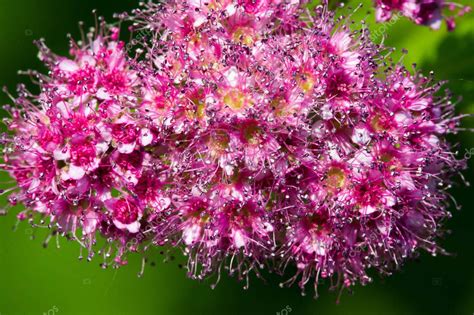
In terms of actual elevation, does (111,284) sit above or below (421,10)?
below

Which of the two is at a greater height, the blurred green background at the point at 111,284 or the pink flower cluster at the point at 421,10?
the pink flower cluster at the point at 421,10

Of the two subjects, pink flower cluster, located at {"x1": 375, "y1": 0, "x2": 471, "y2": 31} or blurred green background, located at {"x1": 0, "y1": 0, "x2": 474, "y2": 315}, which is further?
blurred green background, located at {"x1": 0, "y1": 0, "x2": 474, "y2": 315}

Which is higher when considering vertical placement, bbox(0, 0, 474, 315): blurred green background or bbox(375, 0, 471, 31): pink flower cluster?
bbox(375, 0, 471, 31): pink flower cluster

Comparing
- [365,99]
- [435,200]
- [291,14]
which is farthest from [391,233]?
[291,14]

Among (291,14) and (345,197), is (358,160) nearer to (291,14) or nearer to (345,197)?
(345,197)

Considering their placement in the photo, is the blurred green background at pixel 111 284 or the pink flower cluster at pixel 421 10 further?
the blurred green background at pixel 111 284

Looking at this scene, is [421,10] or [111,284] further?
[111,284]
